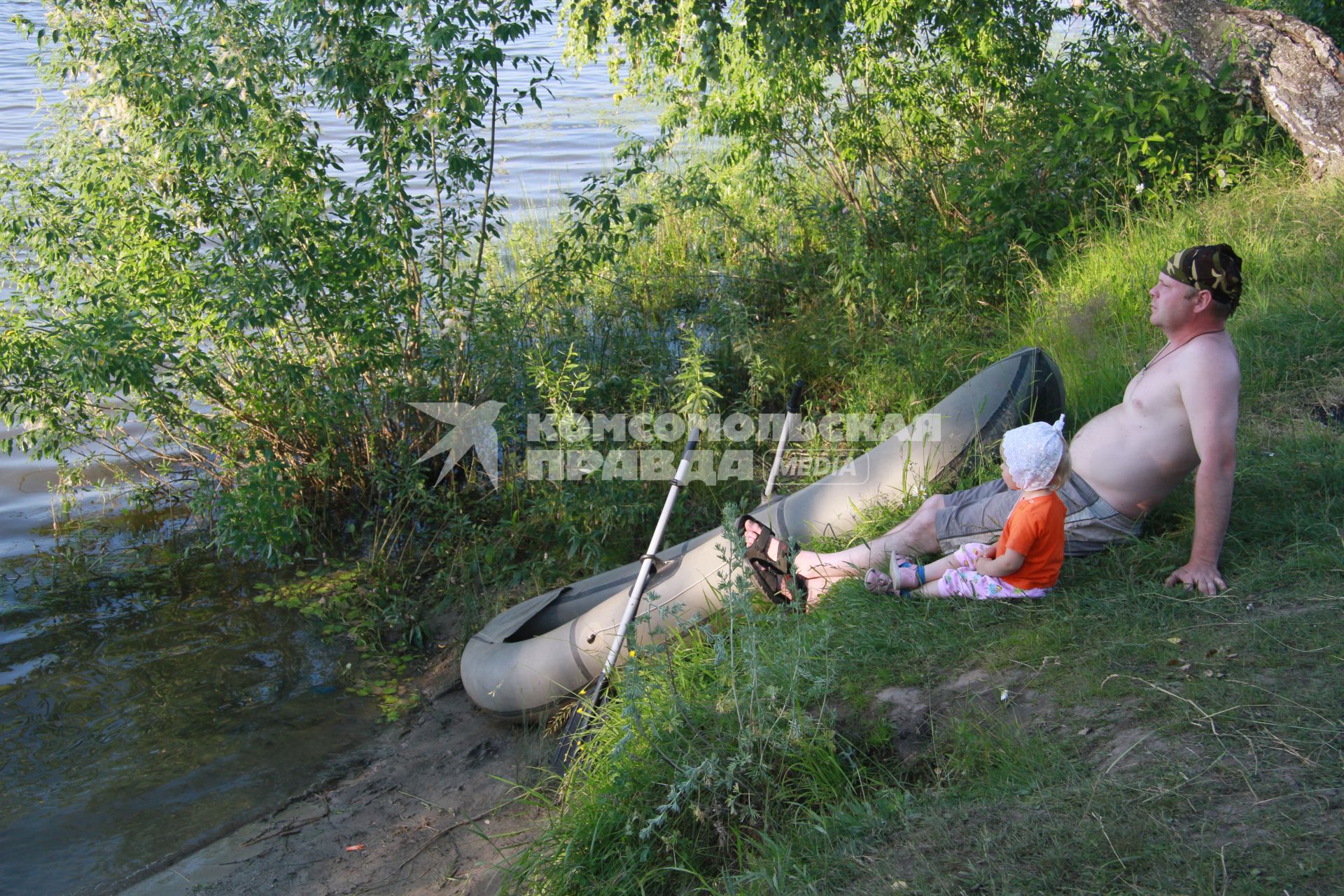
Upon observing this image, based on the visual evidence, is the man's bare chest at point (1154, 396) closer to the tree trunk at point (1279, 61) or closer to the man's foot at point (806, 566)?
the man's foot at point (806, 566)

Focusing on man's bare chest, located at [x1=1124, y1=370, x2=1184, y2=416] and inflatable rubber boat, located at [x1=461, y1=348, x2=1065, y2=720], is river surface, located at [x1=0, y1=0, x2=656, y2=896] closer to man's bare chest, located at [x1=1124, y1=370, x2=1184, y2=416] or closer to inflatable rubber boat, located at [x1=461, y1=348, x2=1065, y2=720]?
inflatable rubber boat, located at [x1=461, y1=348, x2=1065, y2=720]

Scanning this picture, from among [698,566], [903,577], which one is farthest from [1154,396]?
[698,566]

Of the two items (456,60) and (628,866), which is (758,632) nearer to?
(628,866)

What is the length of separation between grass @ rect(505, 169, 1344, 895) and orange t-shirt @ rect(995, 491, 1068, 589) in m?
0.09

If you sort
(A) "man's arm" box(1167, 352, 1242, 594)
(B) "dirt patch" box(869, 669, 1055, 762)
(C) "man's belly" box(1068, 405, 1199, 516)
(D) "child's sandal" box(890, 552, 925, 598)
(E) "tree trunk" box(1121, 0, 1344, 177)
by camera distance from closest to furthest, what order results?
(B) "dirt patch" box(869, 669, 1055, 762) < (A) "man's arm" box(1167, 352, 1242, 594) < (C) "man's belly" box(1068, 405, 1199, 516) < (D) "child's sandal" box(890, 552, 925, 598) < (E) "tree trunk" box(1121, 0, 1344, 177)

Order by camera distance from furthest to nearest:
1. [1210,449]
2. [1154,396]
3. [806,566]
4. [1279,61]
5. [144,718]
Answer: [1279,61]
[144,718]
[806,566]
[1154,396]
[1210,449]

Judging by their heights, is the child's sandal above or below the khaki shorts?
below

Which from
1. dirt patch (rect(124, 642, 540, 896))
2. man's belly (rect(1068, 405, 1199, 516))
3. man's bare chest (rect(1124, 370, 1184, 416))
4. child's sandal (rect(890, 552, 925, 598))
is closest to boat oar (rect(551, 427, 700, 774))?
dirt patch (rect(124, 642, 540, 896))

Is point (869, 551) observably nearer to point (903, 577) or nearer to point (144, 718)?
point (903, 577)

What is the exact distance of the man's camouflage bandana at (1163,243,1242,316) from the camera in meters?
3.42

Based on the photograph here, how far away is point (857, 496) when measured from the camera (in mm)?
4590

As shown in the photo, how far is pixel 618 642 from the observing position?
3961 millimetres

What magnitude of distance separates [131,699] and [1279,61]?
25.3 feet

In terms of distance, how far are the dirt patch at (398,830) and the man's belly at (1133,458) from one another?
2.30 meters
